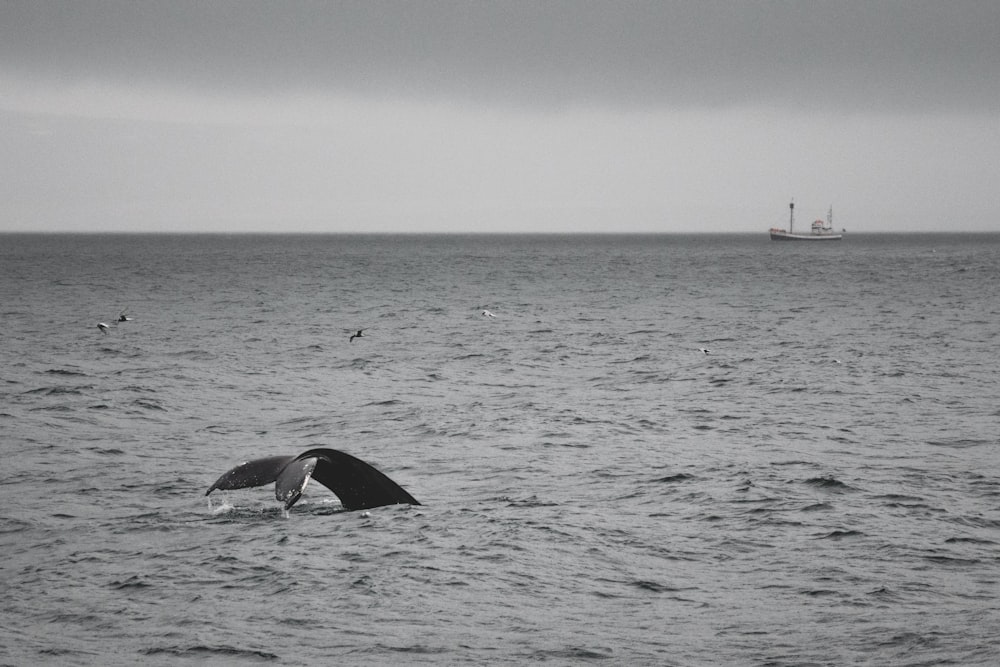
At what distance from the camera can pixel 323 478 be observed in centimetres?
1623

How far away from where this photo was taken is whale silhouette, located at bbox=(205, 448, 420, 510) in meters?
13.0

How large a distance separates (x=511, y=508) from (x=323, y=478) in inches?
123

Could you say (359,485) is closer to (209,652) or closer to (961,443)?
(209,652)

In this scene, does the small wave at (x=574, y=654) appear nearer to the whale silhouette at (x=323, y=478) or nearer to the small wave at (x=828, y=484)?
the whale silhouette at (x=323, y=478)

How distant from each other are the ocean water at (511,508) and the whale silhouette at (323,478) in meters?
0.43

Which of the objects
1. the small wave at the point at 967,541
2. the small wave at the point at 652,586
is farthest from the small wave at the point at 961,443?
the small wave at the point at 652,586

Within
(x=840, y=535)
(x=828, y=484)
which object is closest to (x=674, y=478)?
(x=828, y=484)

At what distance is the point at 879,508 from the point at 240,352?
30.6 meters

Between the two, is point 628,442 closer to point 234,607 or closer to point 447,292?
point 234,607

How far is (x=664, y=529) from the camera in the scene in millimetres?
15820

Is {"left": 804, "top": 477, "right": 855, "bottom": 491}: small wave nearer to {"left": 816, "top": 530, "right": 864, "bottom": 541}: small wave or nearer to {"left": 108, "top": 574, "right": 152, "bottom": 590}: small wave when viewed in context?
{"left": 816, "top": 530, "right": 864, "bottom": 541}: small wave

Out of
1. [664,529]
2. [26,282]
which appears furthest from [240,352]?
[26,282]

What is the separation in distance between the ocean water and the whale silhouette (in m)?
0.43

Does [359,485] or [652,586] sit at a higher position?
[359,485]
